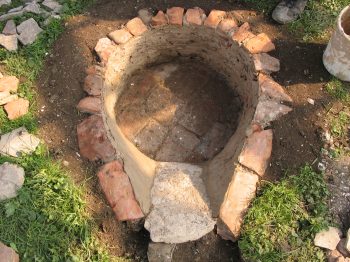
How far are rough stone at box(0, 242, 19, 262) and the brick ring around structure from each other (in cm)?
67

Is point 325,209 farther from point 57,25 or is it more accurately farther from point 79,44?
point 57,25

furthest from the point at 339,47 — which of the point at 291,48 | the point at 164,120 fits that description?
the point at 164,120

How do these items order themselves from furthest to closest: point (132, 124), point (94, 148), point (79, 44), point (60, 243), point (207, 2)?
point (132, 124) < point (207, 2) < point (79, 44) < point (94, 148) < point (60, 243)

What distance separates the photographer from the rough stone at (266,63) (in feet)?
10.2

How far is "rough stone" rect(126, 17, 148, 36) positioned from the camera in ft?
10.6

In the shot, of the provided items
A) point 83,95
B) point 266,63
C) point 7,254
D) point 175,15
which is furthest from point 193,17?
point 7,254

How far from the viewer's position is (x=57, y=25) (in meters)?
3.25

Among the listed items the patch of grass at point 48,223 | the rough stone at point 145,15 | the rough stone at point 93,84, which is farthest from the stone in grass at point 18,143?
the rough stone at point 145,15

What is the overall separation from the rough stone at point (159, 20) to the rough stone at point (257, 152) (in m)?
1.16

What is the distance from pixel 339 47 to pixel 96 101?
1.77 m

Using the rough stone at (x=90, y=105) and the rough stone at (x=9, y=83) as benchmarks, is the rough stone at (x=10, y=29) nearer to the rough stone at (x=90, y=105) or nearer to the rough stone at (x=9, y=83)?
the rough stone at (x=9, y=83)

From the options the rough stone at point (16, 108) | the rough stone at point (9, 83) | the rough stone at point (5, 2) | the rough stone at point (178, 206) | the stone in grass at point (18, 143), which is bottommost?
the rough stone at point (178, 206)


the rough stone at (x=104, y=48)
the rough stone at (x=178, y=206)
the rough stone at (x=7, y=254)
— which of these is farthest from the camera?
the rough stone at (x=104, y=48)

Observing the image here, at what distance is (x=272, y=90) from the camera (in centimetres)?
301
